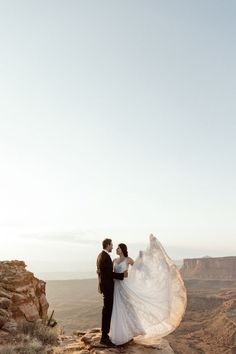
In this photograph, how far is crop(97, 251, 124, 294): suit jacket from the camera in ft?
22.5

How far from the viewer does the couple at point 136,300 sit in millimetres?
6820

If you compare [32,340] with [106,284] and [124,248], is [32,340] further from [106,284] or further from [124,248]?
[124,248]

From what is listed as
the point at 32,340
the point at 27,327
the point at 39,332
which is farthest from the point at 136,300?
the point at 27,327

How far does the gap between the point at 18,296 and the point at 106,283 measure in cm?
657

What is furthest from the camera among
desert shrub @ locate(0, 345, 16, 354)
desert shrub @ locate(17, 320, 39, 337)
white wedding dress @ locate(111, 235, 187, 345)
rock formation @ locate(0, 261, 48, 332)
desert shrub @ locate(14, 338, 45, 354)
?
rock formation @ locate(0, 261, 48, 332)

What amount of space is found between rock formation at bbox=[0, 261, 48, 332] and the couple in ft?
14.0

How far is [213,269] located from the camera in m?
105

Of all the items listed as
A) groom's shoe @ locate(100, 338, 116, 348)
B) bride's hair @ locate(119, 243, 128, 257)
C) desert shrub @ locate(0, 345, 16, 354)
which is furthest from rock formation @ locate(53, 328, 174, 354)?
bride's hair @ locate(119, 243, 128, 257)

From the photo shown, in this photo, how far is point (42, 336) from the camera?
30.8 ft

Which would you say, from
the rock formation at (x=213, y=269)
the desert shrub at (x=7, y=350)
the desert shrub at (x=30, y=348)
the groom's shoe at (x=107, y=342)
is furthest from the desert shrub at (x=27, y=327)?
the rock formation at (x=213, y=269)

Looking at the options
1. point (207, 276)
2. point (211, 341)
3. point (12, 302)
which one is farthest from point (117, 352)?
point (207, 276)

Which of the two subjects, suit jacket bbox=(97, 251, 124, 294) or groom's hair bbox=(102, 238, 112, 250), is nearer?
suit jacket bbox=(97, 251, 124, 294)

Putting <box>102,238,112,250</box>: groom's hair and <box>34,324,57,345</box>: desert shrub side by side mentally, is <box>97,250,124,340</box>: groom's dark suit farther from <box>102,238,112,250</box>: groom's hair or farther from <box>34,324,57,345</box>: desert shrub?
<box>34,324,57,345</box>: desert shrub

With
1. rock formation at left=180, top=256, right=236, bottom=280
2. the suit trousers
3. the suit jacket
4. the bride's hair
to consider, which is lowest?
rock formation at left=180, top=256, right=236, bottom=280
